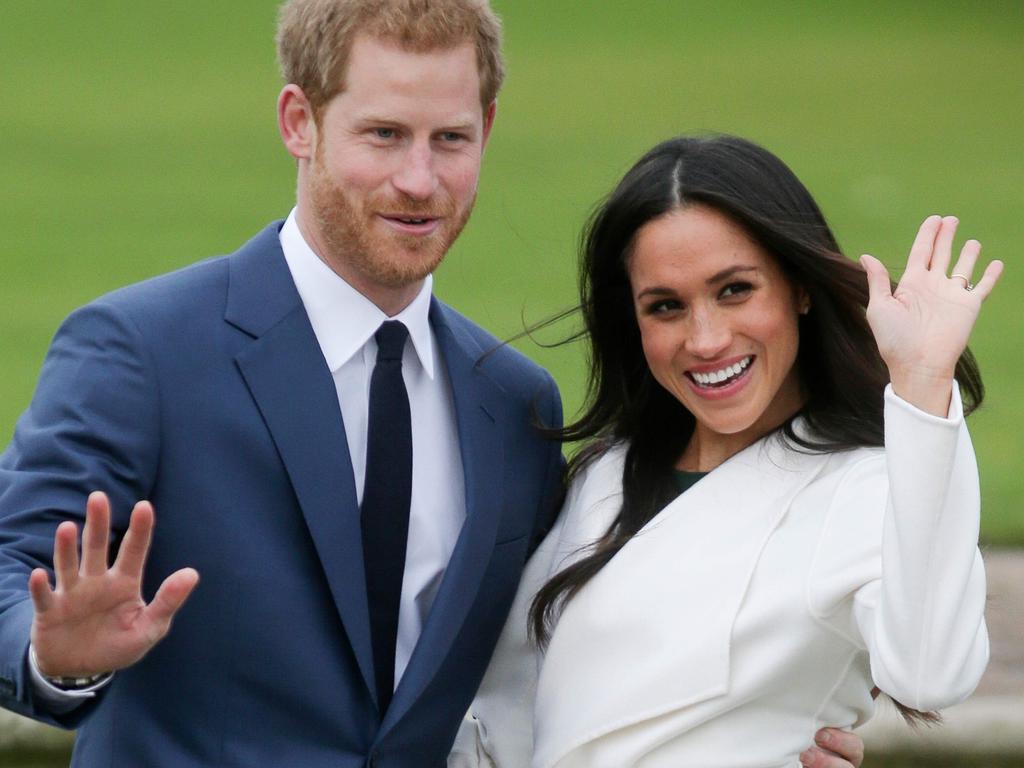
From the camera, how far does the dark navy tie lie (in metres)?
3.64

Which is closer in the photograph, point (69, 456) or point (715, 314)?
point (69, 456)

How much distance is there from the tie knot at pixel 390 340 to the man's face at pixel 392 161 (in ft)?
0.29

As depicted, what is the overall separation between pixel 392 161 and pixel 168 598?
1.02 meters

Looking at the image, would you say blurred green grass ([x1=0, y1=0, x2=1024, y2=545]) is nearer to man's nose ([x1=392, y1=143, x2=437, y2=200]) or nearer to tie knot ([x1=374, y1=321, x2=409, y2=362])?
tie knot ([x1=374, y1=321, x2=409, y2=362])

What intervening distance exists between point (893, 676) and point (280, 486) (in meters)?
1.11

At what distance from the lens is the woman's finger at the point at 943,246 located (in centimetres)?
344

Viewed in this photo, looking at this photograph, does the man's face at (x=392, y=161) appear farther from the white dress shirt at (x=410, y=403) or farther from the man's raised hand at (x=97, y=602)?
the man's raised hand at (x=97, y=602)

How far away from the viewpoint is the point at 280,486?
3.56 meters

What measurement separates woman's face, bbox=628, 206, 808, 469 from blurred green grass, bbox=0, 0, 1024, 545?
20.9ft

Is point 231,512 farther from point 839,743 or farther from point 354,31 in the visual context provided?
point 839,743

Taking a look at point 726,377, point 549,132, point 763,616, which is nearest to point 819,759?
point 763,616

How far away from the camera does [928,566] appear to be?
3301 millimetres

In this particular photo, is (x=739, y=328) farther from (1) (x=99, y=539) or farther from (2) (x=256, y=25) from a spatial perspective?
(2) (x=256, y=25)

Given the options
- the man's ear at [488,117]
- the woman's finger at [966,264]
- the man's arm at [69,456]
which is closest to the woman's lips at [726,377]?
the woman's finger at [966,264]
